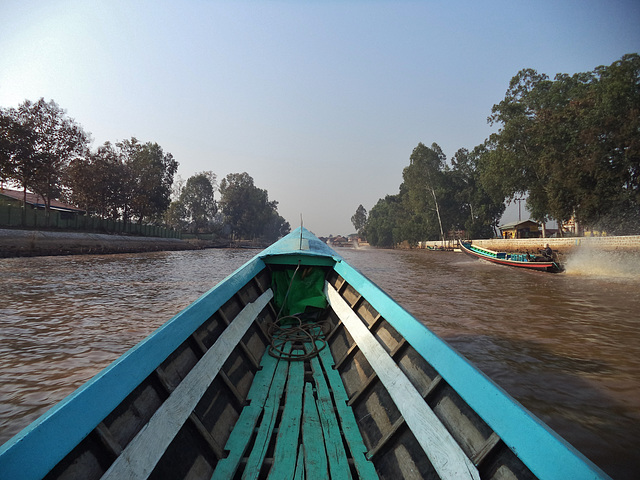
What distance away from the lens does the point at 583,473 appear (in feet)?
3.38

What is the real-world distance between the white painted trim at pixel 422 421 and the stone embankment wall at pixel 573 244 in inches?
882

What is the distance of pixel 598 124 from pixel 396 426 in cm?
2549

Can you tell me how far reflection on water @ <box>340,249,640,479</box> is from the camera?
3143 millimetres

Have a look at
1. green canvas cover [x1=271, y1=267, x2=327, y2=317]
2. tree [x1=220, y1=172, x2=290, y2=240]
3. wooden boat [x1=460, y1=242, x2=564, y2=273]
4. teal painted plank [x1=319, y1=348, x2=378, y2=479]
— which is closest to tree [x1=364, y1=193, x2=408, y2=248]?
tree [x1=220, y1=172, x2=290, y2=240]

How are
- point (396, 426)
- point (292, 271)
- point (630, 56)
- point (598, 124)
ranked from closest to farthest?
1. point (396, 426)
2. point (292, 271)
3. point (598, 124)
4. point (630, 56)

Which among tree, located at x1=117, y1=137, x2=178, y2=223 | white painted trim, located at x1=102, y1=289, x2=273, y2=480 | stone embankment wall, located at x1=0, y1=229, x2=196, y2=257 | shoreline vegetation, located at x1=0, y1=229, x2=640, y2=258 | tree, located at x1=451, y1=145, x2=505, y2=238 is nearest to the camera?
white painted trim, located at x1=102, y1=289, x2=273, y2=480

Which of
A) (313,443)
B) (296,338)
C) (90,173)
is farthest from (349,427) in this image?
(90,173)

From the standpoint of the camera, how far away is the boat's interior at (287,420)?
142cm

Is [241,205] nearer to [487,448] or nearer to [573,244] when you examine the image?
[573,244]

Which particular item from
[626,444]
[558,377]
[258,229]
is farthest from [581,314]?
[258,229]

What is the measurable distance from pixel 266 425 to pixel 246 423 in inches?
5.8

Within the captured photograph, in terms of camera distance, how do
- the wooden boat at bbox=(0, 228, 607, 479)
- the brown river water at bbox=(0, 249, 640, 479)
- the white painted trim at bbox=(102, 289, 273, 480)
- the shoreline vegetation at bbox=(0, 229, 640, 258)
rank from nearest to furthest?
the wooden boat at bbox=(0, 228, 607, 479) → the white painted trim at bbox=(102, 289, 273, 480) → the brown river water at bbox=(0, 249, 640, 479) → the shoreline vegetation at bbox=(0, 229, 640, 258)

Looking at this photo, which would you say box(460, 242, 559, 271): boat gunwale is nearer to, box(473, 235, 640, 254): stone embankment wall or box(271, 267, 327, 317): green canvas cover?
box(473, 235, 640, 254): stone embankment wall

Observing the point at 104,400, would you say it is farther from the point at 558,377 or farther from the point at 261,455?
the point at 558,377
